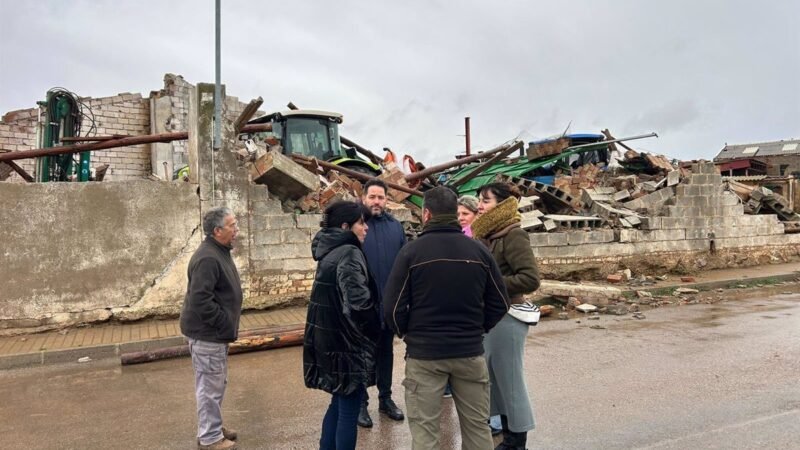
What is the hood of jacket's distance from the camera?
336 centimetres

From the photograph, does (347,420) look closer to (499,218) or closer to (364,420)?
(364,420)

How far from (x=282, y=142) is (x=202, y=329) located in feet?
29.5

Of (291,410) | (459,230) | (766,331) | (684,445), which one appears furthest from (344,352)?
(766,331)

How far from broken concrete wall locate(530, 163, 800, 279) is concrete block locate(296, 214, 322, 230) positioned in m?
4.20

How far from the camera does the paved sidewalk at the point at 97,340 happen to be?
6.33 m

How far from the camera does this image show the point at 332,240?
3.36 meters

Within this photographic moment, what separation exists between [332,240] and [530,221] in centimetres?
799

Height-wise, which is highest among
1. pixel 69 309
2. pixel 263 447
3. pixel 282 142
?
pixel 282 142

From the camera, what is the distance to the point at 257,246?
8328 mm

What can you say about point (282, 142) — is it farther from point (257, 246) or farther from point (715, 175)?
point (715, 175)

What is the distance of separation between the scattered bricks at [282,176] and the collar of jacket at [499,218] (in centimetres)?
521

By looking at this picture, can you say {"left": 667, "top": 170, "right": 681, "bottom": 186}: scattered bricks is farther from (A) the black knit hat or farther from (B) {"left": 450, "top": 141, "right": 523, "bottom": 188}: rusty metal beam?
(A) the black knit hat

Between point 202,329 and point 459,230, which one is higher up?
point 459,230

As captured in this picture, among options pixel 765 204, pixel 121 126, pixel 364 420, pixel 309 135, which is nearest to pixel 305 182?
pixel 309 135
